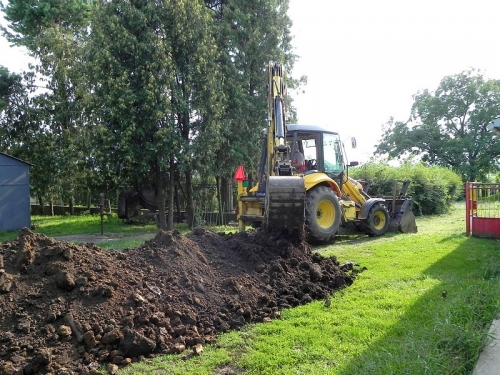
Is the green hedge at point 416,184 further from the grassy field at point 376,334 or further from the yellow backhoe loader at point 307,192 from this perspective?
the grassy field at point 376,334

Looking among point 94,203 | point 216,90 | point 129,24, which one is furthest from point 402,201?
point 94,203

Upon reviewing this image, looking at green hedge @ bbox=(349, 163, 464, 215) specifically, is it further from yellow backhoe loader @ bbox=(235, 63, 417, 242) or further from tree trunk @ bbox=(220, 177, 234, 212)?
yellow backhoe loader @ bbox=(235, 63, 417, 242)

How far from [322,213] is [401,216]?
3.17 meters

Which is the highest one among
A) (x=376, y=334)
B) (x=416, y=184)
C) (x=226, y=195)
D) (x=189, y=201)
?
(x=416, y=184)

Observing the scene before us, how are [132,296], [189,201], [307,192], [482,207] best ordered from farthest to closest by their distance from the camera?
[189,201] → [482,207] → [307,192] → [132,296]

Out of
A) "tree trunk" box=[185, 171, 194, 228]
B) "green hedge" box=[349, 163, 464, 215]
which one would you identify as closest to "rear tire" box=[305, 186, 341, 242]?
"tree trunk" box=[185, 171, 194, 228]

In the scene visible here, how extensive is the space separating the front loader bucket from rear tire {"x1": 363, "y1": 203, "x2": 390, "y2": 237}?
18.3 inches

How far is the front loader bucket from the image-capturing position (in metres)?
12.5

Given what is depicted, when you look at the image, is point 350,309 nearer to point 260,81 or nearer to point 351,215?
point 351,215

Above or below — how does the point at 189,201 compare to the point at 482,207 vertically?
above

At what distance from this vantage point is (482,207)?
37.2 feet

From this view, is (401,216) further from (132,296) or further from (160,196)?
(132,296)

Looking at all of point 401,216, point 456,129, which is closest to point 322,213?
point 401,216

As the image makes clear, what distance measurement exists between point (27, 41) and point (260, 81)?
38.9 ft
